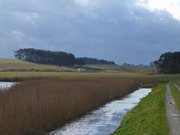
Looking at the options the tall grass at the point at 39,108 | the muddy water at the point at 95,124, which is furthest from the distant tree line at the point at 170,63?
the muddy water at the point at 95,124

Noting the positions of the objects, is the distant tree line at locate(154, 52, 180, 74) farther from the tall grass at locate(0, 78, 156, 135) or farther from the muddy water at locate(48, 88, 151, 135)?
the muddy water at locate(48, 88, 151, 135)

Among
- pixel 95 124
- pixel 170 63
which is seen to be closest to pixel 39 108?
pixel 95 124

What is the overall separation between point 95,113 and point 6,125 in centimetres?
1786

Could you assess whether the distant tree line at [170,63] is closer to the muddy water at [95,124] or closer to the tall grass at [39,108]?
the tall grass at [39,108]

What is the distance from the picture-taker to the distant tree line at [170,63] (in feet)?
494

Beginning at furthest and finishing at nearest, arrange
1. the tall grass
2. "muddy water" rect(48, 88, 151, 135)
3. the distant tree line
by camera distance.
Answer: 1. the distant tree line
2. "muddy water" rect(48, 88, 151, 135)
3. the tall grass

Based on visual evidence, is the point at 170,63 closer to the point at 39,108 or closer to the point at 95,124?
the point at 95,124

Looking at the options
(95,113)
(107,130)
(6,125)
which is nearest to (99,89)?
(95,113)

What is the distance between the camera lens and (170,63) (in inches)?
6024

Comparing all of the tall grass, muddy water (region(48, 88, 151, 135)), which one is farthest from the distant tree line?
muddy water (region(48, 88, 151, 135))

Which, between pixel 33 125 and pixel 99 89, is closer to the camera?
pixel 33 125

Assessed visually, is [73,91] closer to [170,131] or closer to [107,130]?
[107,130]

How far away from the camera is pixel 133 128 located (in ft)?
78.7

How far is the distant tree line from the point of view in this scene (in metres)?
151
